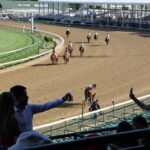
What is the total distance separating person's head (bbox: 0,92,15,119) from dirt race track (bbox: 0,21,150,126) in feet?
31.1

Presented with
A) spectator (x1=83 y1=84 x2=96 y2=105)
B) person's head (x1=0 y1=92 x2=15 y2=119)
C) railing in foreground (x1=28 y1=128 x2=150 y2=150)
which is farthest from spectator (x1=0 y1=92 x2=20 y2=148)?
spectator (x1=83 y1=84 x2=96 y2=105)

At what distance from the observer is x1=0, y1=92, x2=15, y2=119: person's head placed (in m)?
3.47

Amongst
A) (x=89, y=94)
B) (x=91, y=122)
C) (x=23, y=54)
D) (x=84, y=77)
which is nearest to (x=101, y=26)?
(x=23, y=54)

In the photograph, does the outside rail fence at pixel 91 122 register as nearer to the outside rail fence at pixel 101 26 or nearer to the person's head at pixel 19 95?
the person's head at pixel 19 95

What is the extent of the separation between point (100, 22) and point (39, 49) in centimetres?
2276

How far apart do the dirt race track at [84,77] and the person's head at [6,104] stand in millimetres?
9481

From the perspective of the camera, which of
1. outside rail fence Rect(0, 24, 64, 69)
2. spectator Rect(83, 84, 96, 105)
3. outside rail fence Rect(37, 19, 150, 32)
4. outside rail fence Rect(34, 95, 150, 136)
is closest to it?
outside rail fence Rect(34, 95, 150, 136)

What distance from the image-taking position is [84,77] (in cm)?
2036

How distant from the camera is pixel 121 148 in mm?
2744

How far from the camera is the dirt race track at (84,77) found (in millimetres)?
16088

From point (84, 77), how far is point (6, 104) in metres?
16.9

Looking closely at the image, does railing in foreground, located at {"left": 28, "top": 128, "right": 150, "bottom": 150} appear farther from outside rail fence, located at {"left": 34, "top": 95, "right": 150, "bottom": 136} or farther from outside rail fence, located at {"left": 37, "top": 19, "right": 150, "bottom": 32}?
outside rail fence, located at {"left": 37, "top": 19, "right": 150, "bottom": 32}

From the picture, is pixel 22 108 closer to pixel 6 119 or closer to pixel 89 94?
pixel 6 119

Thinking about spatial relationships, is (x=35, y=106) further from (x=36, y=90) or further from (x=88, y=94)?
(x=36, y=90)
